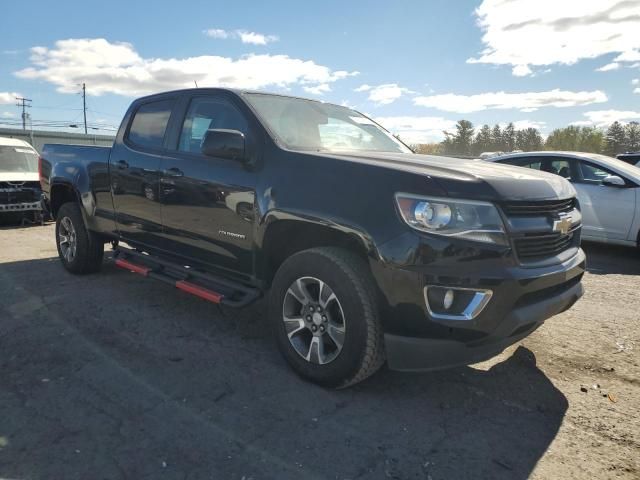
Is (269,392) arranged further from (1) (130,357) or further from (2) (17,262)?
(2) (17,262)

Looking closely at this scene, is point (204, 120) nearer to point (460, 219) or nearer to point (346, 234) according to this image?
point (346, 234)

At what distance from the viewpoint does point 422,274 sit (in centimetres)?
254

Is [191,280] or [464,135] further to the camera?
[464,135]

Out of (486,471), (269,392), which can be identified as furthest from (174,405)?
(486,471)

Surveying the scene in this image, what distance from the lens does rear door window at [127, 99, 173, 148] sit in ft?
14.5

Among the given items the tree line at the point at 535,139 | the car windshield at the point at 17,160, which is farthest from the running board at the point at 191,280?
the tree line at the point at 535,139

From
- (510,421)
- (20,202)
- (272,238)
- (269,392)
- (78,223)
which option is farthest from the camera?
(20,202)

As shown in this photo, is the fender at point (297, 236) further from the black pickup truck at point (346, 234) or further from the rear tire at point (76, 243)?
the rear tire at point (76, 243)

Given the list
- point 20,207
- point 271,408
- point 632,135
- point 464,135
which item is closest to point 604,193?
point 271,408

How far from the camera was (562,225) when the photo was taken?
2.97 meters

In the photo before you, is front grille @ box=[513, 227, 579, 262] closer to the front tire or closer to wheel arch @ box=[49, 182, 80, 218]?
the front tire

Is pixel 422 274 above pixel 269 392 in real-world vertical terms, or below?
above

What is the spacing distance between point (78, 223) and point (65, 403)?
317cm

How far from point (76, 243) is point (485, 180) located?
472 cm
